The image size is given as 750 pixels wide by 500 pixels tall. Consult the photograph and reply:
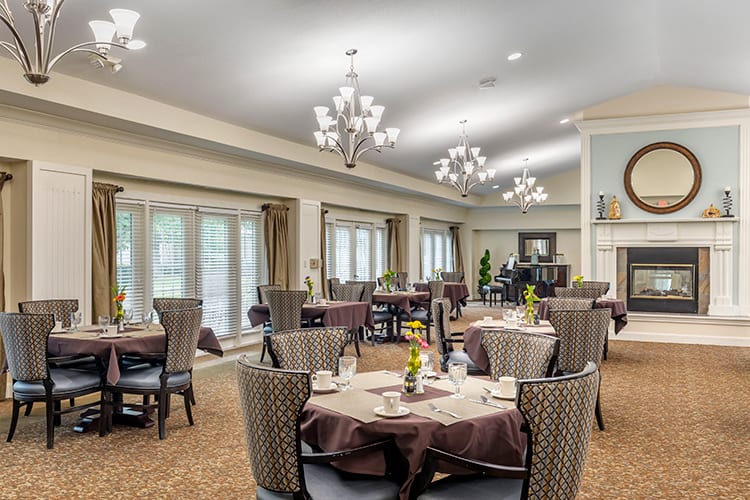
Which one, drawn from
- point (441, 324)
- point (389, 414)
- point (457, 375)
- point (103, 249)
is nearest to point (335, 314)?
point (441, 324)

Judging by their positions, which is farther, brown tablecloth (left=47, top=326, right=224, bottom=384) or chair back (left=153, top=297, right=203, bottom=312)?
chair back (left=153, top=297, right=203, bottom=312)

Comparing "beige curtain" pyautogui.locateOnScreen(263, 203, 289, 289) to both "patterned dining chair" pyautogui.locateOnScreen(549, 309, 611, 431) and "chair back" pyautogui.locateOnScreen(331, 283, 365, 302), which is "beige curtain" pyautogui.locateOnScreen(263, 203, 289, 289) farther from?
"patterned dining chair" pyautogui.locateOnScreen(549, 309, 611, 431)

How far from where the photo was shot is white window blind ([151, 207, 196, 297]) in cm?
712

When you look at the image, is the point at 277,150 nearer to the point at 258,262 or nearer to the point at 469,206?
the point at 258,262

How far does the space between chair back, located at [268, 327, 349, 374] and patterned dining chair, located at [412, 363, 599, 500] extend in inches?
50.2

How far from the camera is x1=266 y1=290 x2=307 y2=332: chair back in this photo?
6.55 m

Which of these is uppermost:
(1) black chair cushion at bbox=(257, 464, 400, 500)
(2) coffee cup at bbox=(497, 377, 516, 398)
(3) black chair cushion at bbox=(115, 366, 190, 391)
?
(2) coffee cup at bbox=(497, 377, 516, 398)

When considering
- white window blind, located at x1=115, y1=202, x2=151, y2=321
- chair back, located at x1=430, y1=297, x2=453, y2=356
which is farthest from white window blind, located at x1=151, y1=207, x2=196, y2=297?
chair back, located at x1=430, y1=297, x2=453, y2=356

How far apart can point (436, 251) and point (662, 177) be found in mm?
7196

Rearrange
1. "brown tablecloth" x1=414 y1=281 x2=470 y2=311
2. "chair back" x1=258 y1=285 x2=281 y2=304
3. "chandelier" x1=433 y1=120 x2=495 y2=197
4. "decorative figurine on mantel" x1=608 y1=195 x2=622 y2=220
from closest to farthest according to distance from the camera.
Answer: "chair back" x1=258 y1=285 x2=281 y2=304 < "chandelier" x1=433 y1=120 x2=495 y2=197 < "decorative figurine on mantel" x1=608 y1=195 x2=622 y2=220 < "brown tablecloth" x1=414 y1=281 x2=470 y2=311

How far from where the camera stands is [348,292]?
8.38 metres

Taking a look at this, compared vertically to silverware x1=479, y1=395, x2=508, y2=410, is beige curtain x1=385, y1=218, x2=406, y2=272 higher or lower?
higher

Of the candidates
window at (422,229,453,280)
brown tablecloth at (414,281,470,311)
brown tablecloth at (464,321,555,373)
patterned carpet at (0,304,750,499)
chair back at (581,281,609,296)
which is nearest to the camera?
patterned carpet at (0,304,750,499)

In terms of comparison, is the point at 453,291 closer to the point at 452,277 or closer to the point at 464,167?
the point at 452,277
